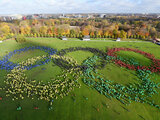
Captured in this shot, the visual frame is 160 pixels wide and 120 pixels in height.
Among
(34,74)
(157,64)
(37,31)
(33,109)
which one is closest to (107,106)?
(33,109)

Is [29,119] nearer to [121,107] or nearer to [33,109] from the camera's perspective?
[33,109]

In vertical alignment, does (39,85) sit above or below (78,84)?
above

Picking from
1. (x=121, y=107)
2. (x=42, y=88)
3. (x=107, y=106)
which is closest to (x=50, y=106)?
(x=42, y=88)

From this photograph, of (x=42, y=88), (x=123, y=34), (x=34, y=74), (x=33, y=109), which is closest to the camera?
(x=33, y=109)

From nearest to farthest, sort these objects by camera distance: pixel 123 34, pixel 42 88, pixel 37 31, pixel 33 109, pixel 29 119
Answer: pixel 29 119
pixel 33 109
pixel 42 88
pixel 123 34
pixel 37 31

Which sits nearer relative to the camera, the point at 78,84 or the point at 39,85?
the point at 39,85

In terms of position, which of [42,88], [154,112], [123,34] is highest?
[123,34]

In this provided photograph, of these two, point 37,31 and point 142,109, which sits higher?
point 37,31

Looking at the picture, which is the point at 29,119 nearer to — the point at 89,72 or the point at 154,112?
the point at 89,72

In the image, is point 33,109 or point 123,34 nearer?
point 33,109
